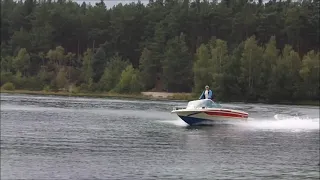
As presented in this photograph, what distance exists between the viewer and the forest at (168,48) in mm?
122500

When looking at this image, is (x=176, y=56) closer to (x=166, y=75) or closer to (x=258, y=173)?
(x=166, y=75)

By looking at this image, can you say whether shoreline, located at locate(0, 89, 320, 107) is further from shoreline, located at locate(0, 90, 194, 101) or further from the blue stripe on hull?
the blue stripe on hull

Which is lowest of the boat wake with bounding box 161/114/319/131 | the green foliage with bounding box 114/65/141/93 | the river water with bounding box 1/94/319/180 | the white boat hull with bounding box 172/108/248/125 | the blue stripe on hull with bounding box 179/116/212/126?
the river water with bounding box 1/94/319/180

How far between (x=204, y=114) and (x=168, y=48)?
85988 mm

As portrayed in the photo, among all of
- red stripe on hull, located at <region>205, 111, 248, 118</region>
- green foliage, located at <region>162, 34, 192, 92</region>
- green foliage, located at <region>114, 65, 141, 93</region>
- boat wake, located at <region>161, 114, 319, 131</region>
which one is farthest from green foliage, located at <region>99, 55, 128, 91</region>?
red stripe on hull, located at <region>205, 111, 248, 118</region>

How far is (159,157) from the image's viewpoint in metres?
33.5

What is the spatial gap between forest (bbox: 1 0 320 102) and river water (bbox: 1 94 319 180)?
6500 cm

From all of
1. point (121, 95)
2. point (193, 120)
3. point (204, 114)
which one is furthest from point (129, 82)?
point (204, 114)

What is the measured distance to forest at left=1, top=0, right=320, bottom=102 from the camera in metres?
122

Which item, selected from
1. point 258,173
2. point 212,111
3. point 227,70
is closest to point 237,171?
point 258,173

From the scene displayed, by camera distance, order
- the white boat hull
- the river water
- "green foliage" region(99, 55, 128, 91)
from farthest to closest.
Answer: "green foliage" region(99, 55, 128, 91) → the white boat hull → the river water

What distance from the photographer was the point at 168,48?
461ft

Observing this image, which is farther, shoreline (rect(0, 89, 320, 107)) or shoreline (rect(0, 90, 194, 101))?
shoreline (rect(0, 90, 194, 101))

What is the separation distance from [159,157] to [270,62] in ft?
306
